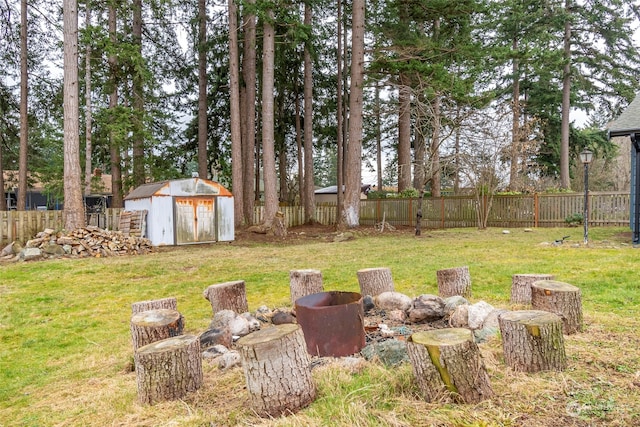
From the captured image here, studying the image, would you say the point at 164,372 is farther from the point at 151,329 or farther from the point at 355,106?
the point at 355,106

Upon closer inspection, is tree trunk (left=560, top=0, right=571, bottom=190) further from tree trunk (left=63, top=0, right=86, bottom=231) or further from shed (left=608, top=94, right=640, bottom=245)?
tree trunk (left=63, top=0, right=86, bottom=231)

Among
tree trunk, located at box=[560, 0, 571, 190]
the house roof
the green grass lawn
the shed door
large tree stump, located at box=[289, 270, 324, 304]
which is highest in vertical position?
tree trunk, located at box=[560, 0, 571, 190]

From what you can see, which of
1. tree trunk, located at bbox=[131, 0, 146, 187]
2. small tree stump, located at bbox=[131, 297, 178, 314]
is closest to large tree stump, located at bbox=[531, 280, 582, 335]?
small tree stump, located at bbox=[131, 297, 178, 314]

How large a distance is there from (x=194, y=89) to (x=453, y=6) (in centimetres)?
1147

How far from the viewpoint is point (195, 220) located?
39.4 ft

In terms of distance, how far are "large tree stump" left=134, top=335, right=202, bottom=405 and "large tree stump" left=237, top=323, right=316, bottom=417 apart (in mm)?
494

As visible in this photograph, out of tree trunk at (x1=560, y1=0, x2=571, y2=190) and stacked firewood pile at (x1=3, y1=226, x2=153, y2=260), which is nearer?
stacked firewood pile at (x1=3, y1=226, x2=153, y2=260)

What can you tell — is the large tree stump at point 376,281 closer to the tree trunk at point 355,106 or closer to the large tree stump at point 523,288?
the large tree stump at point 523,288

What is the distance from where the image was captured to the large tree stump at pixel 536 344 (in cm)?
251

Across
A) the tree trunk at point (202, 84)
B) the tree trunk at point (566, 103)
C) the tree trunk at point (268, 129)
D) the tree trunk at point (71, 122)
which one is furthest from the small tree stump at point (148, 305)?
the tree trunk at point (566, 103)

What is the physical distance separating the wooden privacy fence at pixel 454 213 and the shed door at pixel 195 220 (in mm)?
2758

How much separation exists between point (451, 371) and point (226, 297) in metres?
2.79

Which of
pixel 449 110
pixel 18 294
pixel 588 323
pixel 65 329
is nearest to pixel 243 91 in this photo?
pixel 449 110

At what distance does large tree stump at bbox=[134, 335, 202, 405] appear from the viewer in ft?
8.28
